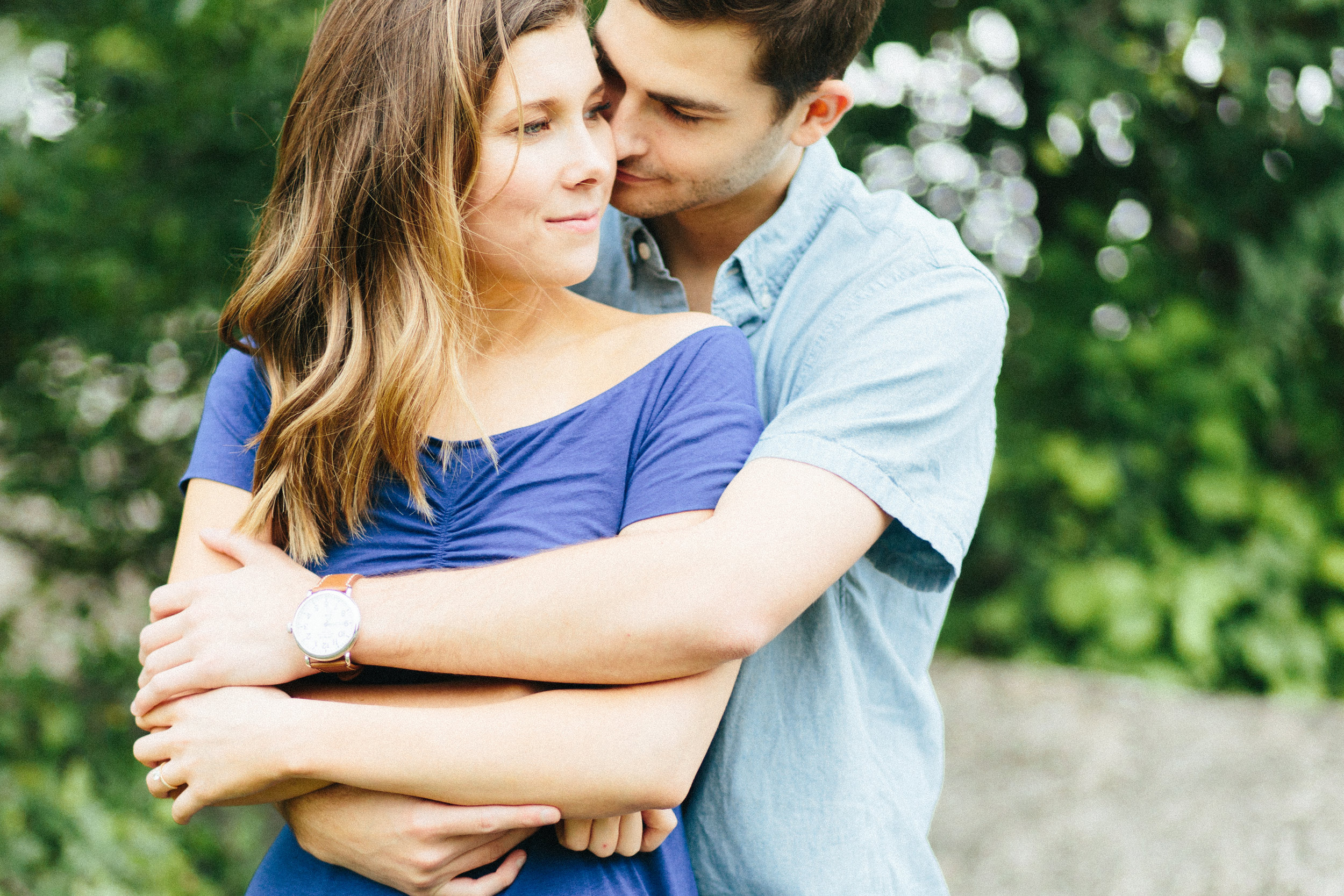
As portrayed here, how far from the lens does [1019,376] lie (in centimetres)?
435

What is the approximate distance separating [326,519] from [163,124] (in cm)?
211

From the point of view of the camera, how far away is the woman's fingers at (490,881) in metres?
1.38

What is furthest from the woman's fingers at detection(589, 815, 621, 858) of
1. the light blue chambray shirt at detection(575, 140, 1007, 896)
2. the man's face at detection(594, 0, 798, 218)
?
the man's face at detection(594, 0, 798, 218)

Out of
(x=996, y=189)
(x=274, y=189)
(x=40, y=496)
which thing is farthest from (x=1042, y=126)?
(x=40, y=496)

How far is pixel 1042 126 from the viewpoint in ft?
12.8

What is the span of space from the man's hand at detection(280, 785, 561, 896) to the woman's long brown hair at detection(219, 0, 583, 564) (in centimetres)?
37

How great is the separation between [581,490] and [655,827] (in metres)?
0.47

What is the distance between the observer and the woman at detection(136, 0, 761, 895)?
1365 mm

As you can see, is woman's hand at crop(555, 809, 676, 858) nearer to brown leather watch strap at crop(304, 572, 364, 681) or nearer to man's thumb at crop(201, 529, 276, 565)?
brown leather watch strap at crop(304, 572, 364, 681)

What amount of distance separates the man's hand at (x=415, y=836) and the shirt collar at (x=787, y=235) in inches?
34.8

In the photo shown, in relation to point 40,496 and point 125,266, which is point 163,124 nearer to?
point 125,266

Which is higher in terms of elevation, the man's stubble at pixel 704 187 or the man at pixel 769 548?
the man's stubble at pixel 704 187

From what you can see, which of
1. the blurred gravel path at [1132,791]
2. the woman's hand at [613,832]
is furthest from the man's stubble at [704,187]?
the blurred gravel path at [1132,791]

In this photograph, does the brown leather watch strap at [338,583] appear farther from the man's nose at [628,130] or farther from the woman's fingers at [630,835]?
the man's nose at [628,130]
